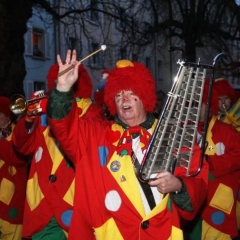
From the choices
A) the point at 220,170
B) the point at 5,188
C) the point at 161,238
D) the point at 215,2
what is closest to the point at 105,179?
the point at 161,238

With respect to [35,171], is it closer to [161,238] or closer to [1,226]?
[161,238]

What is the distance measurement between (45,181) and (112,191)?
4.05ft

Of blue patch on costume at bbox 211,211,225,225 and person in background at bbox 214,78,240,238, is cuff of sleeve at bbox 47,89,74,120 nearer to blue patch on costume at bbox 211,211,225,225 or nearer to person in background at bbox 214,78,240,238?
blue patch on costume at bbox 211,211,225,225

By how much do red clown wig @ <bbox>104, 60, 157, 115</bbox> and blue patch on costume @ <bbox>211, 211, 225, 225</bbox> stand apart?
1.98 m

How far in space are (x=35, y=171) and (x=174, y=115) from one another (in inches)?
69.8

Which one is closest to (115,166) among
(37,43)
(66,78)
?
(66,78)

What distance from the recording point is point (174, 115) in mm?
2832

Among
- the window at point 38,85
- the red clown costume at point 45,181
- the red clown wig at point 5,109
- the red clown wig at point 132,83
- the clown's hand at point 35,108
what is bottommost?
the window at point 38,85

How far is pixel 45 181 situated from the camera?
4.17m

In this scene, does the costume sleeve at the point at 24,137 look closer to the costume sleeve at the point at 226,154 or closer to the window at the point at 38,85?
the costume sleeve at the point at 226,154

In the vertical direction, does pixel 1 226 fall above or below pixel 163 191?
below

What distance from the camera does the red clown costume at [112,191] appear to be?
9.87 feet

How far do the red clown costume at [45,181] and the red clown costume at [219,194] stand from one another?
143 cm

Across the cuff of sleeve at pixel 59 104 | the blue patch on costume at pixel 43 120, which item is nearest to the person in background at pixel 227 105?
the blue patch on costume at pixel 43 120
